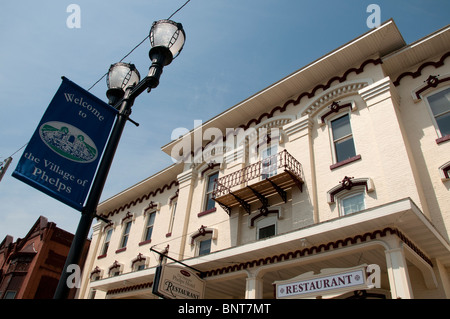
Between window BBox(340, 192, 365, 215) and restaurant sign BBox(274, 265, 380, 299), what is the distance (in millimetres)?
3489

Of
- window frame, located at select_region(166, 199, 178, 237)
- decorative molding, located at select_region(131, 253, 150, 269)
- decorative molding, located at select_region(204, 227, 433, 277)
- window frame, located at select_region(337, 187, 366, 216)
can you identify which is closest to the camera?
decorative molding, located at select_region(204, 227, 433, 277)

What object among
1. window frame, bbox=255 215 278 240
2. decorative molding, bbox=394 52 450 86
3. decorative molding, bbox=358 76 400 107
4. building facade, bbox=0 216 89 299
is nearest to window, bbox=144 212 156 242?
window frame, bbox=255 215 278 240

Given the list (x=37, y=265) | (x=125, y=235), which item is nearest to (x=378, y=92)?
(x=125, y=235)

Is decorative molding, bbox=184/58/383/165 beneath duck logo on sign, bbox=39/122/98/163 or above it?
above

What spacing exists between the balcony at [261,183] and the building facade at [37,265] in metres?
18.1

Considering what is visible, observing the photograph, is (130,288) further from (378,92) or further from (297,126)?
(378,92)

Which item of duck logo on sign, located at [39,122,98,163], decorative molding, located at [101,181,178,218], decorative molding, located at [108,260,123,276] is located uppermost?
decorative molding, located at [101,181,178,218]

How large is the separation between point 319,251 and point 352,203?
257 centimetres

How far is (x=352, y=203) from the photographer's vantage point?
11914 mm

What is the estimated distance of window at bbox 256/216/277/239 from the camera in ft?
44.9

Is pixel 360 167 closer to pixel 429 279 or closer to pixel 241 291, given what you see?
pixel 429 279

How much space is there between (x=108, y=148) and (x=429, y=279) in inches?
356

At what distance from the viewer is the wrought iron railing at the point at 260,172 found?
45.0ft

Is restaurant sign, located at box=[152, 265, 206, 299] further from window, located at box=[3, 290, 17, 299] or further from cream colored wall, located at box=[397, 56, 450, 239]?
window, located at box=[3, 290, 17, 299]
